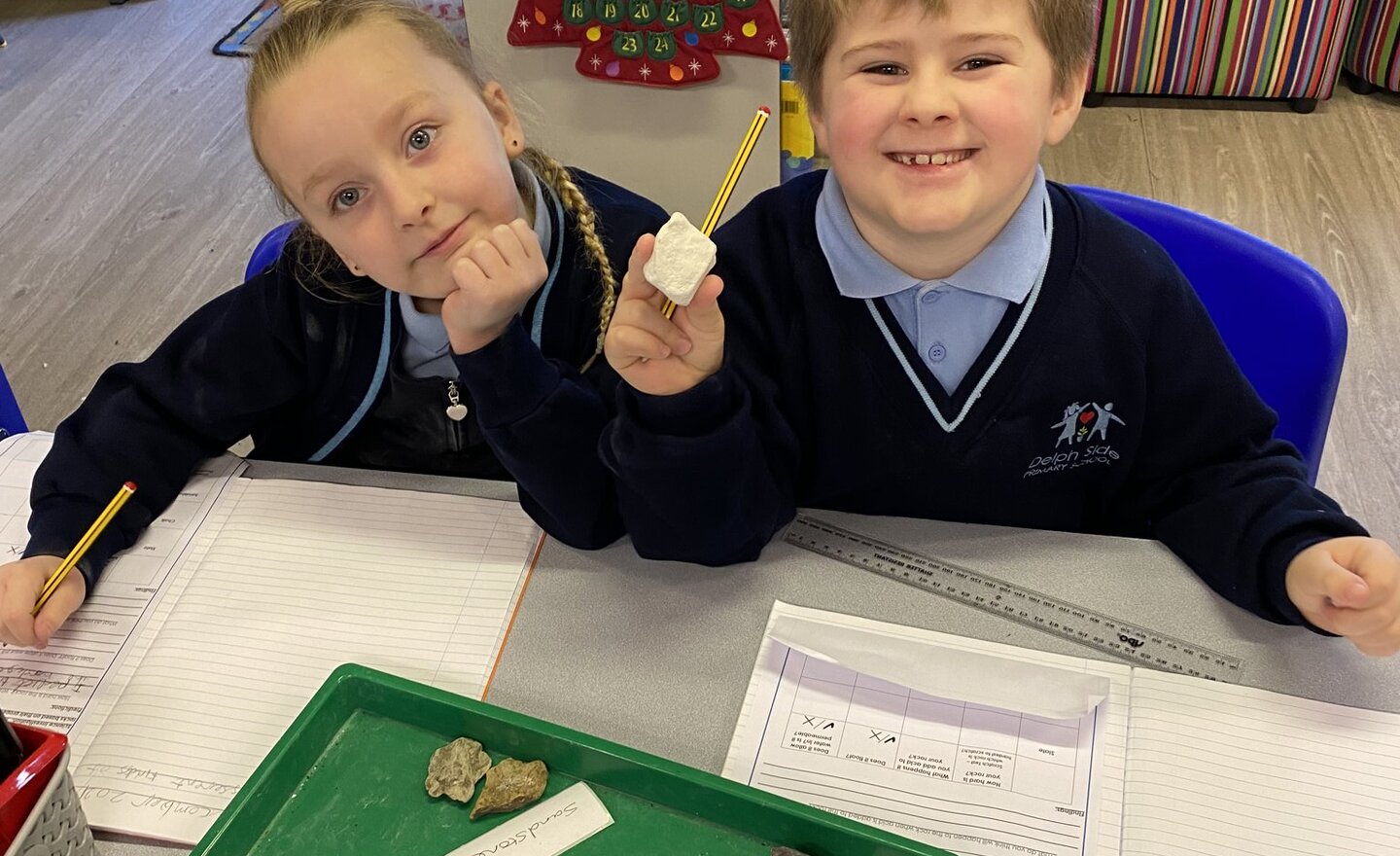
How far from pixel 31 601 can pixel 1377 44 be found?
323 centimetres

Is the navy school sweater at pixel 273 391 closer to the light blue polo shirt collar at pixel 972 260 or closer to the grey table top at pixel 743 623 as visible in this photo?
the grey table top at pixel 743 623

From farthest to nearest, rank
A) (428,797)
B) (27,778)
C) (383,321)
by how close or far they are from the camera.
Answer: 1. (383,321)
2. (428,797)
3. (27,778)

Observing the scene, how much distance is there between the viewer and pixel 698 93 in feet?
6.92

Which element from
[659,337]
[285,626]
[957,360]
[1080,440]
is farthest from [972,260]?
[285,626]

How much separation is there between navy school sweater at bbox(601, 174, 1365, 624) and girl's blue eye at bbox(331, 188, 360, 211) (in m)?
0.28

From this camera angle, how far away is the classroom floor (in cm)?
222

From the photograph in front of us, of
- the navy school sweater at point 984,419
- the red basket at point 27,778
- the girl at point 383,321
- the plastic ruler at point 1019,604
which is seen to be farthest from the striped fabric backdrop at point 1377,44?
the red basket at point 27,778

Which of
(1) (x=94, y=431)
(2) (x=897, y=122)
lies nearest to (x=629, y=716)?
(2) (x=897, y=122)

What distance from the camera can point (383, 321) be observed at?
3.46ft

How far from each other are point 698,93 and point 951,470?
4.42 feet

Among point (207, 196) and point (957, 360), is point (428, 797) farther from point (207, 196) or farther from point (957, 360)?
point (207, 196)

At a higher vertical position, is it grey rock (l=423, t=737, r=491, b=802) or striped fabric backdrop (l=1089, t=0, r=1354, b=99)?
grey rock (l=423, t=737, r=491, b=802)

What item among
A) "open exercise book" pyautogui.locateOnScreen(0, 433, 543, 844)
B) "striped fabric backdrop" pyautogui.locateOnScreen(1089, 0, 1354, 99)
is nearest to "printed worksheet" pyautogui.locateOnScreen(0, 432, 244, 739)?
"open exercise book" pyautogui.locateOnScreen(0, 433, 543, 844)

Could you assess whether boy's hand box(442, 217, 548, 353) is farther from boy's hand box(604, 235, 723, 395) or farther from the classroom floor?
the classroom floor
